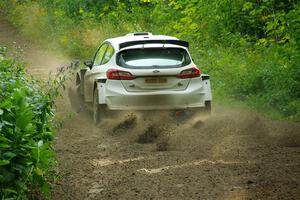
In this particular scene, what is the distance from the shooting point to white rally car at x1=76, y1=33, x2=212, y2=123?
12133 mm

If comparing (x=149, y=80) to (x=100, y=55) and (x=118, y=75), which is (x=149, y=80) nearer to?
(x=118, y=75)

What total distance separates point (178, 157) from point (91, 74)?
4706mm

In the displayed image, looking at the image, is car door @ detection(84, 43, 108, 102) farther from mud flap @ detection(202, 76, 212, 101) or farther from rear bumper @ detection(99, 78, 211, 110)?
mud flap @ detection(202, 76, 212, 101)

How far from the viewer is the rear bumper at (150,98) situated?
Result: 39.8 feet

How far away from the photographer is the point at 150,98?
12.1 meters

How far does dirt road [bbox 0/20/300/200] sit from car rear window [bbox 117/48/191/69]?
2.88 feet

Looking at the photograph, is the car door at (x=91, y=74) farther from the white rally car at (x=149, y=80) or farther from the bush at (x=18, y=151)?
the bush at (x=18, y=151)

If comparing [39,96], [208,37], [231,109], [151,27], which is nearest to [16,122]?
[39,96]

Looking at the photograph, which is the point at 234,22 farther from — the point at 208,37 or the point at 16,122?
the point at 16,122

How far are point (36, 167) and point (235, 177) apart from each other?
255 cm

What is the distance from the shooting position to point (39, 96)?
25.6ft

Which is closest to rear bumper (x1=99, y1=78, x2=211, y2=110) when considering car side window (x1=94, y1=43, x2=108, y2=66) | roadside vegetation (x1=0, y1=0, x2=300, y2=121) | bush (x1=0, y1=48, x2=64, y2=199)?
car side window (x1=94, y1=43, x2=108, y2=66)

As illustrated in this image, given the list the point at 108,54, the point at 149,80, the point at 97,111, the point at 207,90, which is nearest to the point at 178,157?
the point at 149,80

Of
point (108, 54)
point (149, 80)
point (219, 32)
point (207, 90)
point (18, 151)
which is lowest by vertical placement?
point (219, 32)
